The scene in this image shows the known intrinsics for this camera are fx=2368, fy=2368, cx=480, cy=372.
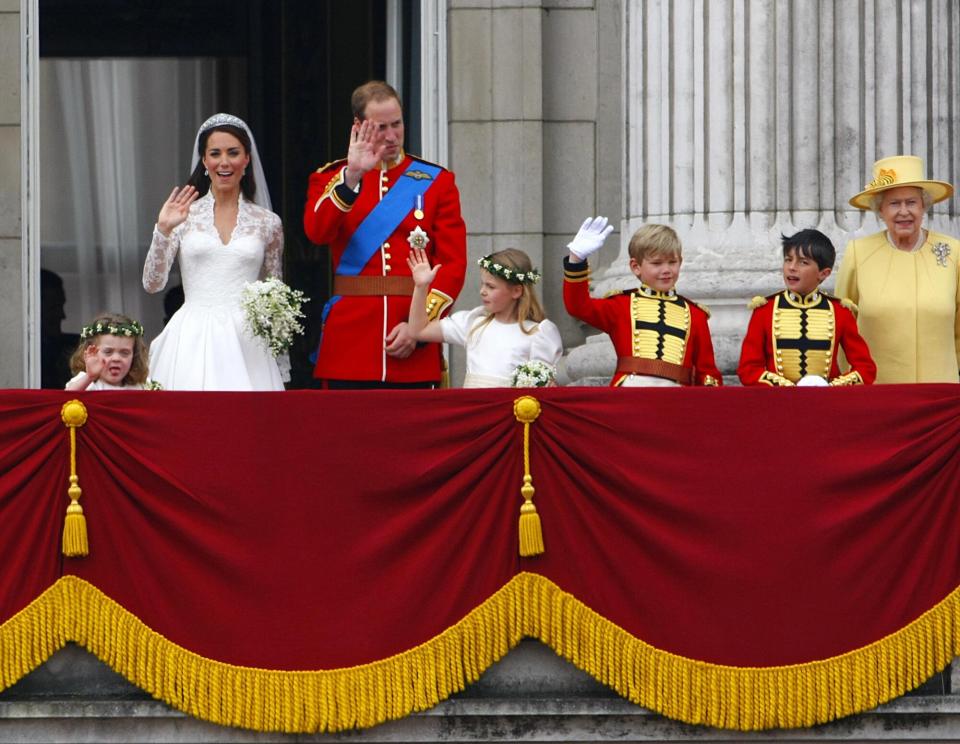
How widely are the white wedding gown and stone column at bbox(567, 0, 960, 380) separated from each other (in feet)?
6.45

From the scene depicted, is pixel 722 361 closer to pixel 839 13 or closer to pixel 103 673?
pixel 839 13

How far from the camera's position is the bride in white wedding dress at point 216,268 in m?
9.27

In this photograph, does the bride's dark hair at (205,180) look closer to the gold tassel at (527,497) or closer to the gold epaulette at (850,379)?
the gold tassel at (527,497)

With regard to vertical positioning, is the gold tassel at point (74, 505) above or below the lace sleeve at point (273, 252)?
below

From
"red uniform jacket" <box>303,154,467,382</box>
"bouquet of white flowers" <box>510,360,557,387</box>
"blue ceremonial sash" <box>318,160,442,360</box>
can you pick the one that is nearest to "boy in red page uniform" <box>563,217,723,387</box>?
"bouquet of white flowers" <box>510,360,557,387</box>

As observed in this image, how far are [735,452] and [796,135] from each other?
2.71 meters

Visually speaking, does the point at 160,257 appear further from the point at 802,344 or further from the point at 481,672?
the point at 802,344

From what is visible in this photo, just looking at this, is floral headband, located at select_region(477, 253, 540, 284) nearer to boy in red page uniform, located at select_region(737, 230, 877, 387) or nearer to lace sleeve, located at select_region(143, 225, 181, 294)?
boy in red page uniform, located at select_region(737, 230, 877, 387)

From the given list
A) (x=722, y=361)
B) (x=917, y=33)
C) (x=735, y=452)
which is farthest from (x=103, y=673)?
(x=917, y=33)

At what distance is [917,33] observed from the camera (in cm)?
1059

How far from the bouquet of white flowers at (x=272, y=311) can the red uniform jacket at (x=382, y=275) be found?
34 centimetres

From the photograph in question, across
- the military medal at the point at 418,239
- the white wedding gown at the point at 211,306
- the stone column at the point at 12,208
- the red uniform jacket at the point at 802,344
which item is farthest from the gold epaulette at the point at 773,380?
the stone column at the point at 12,208

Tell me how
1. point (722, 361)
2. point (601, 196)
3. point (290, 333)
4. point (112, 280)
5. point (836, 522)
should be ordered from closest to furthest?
point (836, 522) < point (290, 333) < point (722, 361) < point (601, 196) < point (112, 280)

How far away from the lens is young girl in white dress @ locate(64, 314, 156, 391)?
881cm
